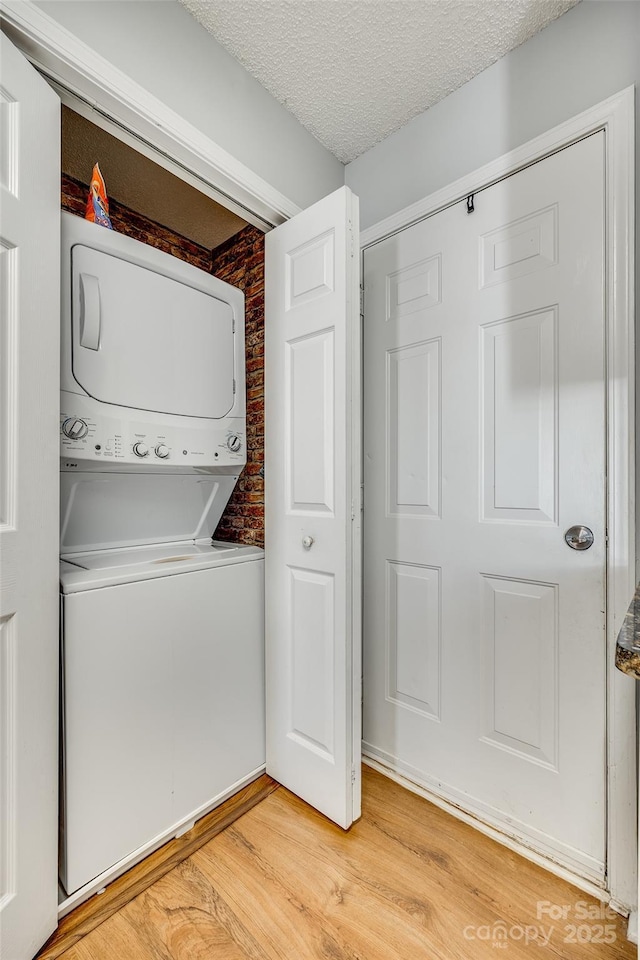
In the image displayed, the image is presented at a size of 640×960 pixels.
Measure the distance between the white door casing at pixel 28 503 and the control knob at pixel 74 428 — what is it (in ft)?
0.63

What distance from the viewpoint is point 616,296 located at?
1.27 metres

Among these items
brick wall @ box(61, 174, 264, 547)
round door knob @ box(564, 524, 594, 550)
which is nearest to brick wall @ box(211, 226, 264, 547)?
brick wall @ box(61, 174, 264, 547)

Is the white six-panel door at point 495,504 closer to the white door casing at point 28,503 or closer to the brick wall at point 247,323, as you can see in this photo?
the brick wall at point 247,323

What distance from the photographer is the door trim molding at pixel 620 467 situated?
48.9 inches

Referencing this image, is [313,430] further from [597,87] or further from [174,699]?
[597,87]

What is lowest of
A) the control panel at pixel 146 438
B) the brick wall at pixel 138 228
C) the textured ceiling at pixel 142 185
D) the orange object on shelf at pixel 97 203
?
the control panel at pixel 146 438

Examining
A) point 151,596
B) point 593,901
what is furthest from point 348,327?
point 593,901

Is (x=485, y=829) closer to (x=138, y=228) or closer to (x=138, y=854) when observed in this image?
(x=138, y=854)

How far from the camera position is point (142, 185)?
6.39ft

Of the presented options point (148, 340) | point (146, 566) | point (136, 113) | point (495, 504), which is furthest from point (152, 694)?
point (136, 113)

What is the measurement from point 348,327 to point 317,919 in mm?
1758

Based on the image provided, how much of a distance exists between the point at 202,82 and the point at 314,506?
1.49m

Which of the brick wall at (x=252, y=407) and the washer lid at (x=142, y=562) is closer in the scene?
the washer lid at (x=142, y=562)

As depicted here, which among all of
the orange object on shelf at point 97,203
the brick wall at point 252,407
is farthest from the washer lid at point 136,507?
the orange object on shelf at point 97,203
